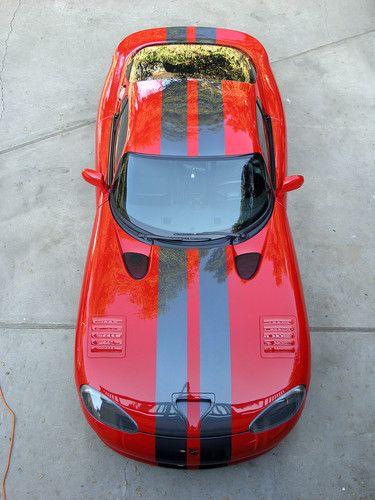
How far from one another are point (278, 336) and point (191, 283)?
2.16 feet

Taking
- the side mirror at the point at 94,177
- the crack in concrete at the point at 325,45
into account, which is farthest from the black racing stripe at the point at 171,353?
the crack in concrete at the point at 325,45

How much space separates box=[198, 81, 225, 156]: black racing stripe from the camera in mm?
3723

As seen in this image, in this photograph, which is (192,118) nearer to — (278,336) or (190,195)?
(190,195)

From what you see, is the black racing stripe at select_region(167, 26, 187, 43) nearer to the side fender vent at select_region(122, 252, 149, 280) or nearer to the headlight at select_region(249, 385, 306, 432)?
the side fender vent at select_region(122, 252, 149, 280)

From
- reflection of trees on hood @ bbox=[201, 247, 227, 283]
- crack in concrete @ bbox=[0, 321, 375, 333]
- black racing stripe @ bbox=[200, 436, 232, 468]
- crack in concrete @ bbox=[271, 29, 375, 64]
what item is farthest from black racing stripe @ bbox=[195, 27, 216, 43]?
black racing stripe @ bbox=[200, 436, 232, 468]

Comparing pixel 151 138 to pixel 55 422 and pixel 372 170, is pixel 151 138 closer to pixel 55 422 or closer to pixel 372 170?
pixel 55 422

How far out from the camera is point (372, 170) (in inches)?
203

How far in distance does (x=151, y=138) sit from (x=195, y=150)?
355mm

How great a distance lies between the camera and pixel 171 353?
3158mm

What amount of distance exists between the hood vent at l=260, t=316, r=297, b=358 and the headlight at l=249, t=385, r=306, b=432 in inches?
9.2

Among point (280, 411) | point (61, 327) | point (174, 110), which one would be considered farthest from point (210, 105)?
point (280, 411)

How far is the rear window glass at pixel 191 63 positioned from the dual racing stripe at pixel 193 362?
1.84 meters

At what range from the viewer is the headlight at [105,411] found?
9.98 ft

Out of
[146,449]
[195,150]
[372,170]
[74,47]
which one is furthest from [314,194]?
[74,47]
